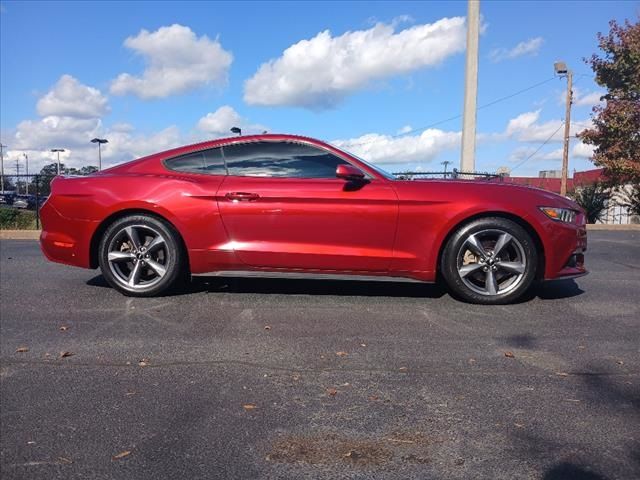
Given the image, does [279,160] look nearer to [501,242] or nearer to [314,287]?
[314,287]

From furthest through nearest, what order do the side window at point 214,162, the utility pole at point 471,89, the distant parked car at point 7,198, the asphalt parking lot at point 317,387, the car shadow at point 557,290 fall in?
1. the utility pole at point 471,89
2. the distant parked car at point 7,198
3. the car shadow at point 557,290
4. the side window at point 214,162
5. the asphalt parking lot at point 317,387

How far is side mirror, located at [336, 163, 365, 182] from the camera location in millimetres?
4719

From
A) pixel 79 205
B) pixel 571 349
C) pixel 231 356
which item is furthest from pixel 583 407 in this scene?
pixel 79 205

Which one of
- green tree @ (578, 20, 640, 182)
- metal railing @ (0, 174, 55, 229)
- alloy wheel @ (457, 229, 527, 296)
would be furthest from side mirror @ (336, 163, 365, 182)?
green tree @ (578, 20, 640, 182)

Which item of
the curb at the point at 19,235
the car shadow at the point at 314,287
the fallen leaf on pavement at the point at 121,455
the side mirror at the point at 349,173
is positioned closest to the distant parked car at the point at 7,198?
the curb at the point at 19,235

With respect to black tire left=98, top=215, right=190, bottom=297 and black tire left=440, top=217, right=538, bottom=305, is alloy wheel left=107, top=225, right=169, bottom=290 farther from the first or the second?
black tire left=440, top=217, right=538, bottom=305

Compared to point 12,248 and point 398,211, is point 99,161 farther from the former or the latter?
point 398,211

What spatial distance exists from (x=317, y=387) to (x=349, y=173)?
216 centimetres

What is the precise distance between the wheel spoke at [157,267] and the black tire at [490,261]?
8.01 ft

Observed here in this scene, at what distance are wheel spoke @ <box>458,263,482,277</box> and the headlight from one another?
28.5 inches

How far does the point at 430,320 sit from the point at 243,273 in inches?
67.0

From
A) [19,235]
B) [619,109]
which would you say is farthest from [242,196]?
[619,109]

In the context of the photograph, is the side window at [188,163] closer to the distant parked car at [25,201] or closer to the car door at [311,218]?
the car door at [311,218]

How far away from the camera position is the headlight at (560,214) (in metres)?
4.84
